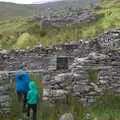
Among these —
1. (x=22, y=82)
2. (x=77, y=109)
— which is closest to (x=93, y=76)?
(x=77, y=109)

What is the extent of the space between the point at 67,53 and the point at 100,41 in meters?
2.59

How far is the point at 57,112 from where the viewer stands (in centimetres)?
1461

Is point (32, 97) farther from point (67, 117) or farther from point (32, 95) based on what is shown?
point (67, 117)

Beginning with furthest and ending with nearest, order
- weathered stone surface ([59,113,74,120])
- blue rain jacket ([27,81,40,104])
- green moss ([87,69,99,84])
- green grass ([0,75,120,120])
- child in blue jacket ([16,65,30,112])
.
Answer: green moss ([87,69,99,84]) → child in blue jacket ([16,65,30,112]) → green grass ([0,75,120,120]) → blue rain jacket ([27,81,40,104]) → weathered stone surface ([59,113,74,120])

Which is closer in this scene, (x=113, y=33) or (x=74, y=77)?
(x=74, y=77)

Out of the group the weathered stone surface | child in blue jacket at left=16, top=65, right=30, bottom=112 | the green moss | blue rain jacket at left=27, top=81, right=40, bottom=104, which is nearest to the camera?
the weathered stone surface

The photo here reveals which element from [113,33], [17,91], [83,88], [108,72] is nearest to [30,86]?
[17,91]

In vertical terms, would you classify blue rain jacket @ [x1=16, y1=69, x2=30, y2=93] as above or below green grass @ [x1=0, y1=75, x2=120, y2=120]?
above

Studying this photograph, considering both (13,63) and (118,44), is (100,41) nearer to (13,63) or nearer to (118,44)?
(118,44)

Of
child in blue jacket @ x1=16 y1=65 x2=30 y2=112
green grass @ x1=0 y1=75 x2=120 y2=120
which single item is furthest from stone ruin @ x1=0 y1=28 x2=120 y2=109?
child in blue jacket @ x1=16 y1=65 x2=30 y2=112

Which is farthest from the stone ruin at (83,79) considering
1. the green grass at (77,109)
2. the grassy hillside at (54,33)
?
the grassy hillside at (54,33)

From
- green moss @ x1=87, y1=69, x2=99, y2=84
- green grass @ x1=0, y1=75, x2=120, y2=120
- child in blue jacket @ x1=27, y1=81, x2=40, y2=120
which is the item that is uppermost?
green moss @ x1=87, y1=69, x2=99, y2=84

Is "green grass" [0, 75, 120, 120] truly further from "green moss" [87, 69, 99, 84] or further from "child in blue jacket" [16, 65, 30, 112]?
"green moss" [87, 69, 99, 84]

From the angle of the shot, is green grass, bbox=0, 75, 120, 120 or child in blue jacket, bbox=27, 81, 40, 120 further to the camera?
green grass, bbox=0, 75, 120, 120
